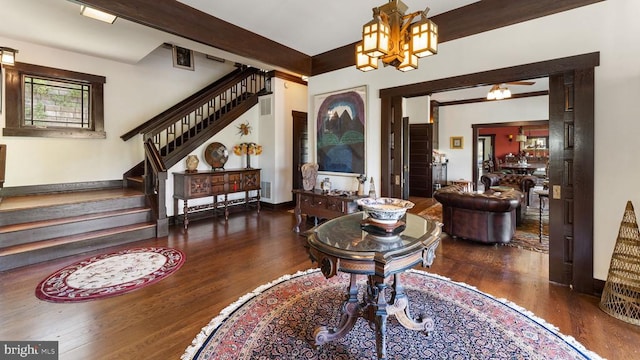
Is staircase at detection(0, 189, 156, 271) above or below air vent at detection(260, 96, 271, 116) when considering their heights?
below

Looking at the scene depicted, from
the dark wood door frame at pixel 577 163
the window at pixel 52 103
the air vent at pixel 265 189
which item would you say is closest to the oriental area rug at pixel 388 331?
the dark wood door frame at pixel 577 163

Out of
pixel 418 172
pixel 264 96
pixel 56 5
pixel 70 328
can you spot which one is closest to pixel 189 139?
pixel 264 96

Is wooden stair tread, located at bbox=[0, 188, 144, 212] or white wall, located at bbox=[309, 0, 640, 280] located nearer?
white wall, located at bbox=[309, 0, 640, 280]

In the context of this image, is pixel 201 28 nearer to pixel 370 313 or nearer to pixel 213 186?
pixel 213 186

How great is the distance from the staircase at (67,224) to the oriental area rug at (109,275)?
1.37 feet

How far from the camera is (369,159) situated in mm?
4355

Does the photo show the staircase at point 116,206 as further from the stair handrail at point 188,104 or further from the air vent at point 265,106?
the air vent at point 265,106

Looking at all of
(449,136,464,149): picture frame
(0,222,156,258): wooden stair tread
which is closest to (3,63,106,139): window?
(0,222,156,258): wooden stair tread

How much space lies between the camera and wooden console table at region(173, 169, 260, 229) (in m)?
4.90

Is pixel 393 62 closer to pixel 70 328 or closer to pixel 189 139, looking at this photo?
pixel 70 328

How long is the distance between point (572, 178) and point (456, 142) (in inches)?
280

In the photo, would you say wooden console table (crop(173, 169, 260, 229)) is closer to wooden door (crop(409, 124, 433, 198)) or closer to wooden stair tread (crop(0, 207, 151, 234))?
wooden stair tread (crop(0, 207, 151, 234))

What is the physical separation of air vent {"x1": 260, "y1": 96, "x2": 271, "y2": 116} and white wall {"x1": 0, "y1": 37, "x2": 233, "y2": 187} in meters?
1.53

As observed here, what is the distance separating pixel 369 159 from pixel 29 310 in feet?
13.5
